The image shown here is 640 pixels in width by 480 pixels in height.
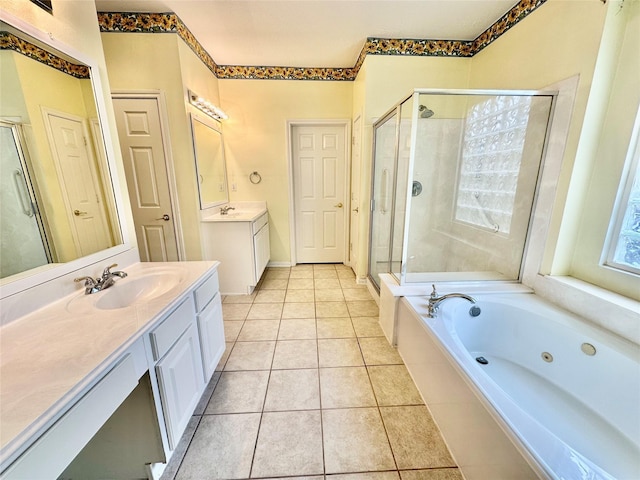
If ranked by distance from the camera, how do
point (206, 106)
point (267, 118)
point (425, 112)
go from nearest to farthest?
1. point (425, 112)
2. point (206, 106)
3. point (267, 118)

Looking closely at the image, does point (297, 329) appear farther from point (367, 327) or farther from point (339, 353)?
point (367, 327)

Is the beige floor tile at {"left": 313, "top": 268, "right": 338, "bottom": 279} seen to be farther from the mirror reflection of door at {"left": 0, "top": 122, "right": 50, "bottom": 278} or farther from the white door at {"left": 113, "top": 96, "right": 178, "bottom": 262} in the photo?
the mirror reflection of door at {"left": 0, "top": 122, "right": 50, "bottom": 278}

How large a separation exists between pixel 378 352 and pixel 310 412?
2.33ft

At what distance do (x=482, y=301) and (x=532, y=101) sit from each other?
1.44 m

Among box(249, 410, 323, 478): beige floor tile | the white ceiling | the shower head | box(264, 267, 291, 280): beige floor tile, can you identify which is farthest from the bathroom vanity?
the shower head

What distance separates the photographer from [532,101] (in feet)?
5.78

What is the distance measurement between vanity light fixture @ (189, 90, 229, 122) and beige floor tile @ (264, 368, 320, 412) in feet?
8.35

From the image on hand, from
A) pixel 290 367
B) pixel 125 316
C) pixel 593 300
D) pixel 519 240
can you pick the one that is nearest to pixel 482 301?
pixel 593 300

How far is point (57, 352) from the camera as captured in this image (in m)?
0.79

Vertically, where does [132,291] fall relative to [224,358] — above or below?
above

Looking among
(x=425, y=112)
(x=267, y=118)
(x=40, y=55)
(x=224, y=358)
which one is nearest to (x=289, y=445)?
(x=224, y=358)

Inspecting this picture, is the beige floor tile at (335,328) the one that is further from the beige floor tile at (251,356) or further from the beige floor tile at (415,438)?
the beige floor tile at (415,438)

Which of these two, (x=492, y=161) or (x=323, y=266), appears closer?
(x=492, y=161)

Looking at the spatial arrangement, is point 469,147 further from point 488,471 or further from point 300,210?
point 488,471
